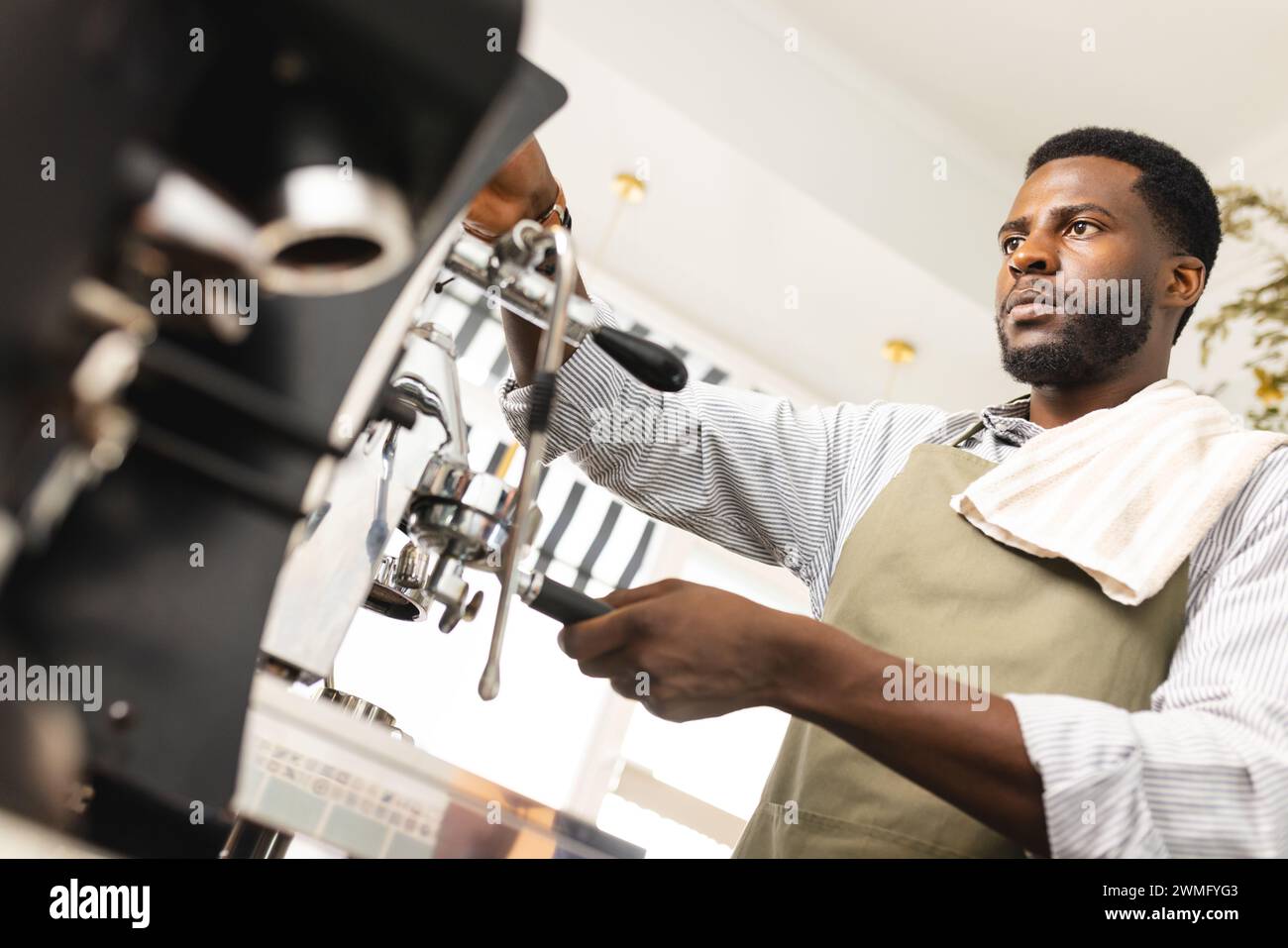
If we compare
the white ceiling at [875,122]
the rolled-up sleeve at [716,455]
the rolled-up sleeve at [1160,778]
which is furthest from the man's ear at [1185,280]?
the white ceiling at [875,122]

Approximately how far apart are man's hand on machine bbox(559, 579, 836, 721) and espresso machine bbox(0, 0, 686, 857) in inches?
1.2

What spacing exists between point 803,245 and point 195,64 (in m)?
3.03

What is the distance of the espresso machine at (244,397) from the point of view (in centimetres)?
34

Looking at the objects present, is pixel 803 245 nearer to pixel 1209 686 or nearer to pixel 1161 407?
pixel 1161 407

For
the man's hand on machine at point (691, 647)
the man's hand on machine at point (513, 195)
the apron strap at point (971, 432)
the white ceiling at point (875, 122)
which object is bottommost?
the man's hand on machine at point (691, 647)

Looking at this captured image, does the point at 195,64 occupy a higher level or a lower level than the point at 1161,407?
lower

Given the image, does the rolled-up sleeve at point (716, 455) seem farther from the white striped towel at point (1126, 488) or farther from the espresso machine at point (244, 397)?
the espresso machine at point (244, 397)

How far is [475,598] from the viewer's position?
2.06ft

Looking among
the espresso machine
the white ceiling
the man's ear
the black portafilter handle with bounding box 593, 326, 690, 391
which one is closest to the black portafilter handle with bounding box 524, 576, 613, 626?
the espresso machine

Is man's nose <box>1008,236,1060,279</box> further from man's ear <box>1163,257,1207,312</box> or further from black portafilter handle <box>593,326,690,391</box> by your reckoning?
black portafilter handle <box>593,326,690,391</box>

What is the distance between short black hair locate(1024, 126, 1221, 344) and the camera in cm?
133

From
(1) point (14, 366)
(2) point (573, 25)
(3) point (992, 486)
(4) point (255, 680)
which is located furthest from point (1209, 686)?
(2) point (573, 25)

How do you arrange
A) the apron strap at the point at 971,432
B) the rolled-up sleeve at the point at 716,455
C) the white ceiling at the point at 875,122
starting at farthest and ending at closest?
the white ceiling at the point at 875,122
the apron strap at the point at 971,432
the rolled-up sleeve at the point at 716,455

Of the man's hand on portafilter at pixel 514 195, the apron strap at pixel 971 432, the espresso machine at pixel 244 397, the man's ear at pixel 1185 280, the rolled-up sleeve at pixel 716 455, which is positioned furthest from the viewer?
the man's ear at pixel 1185 280
